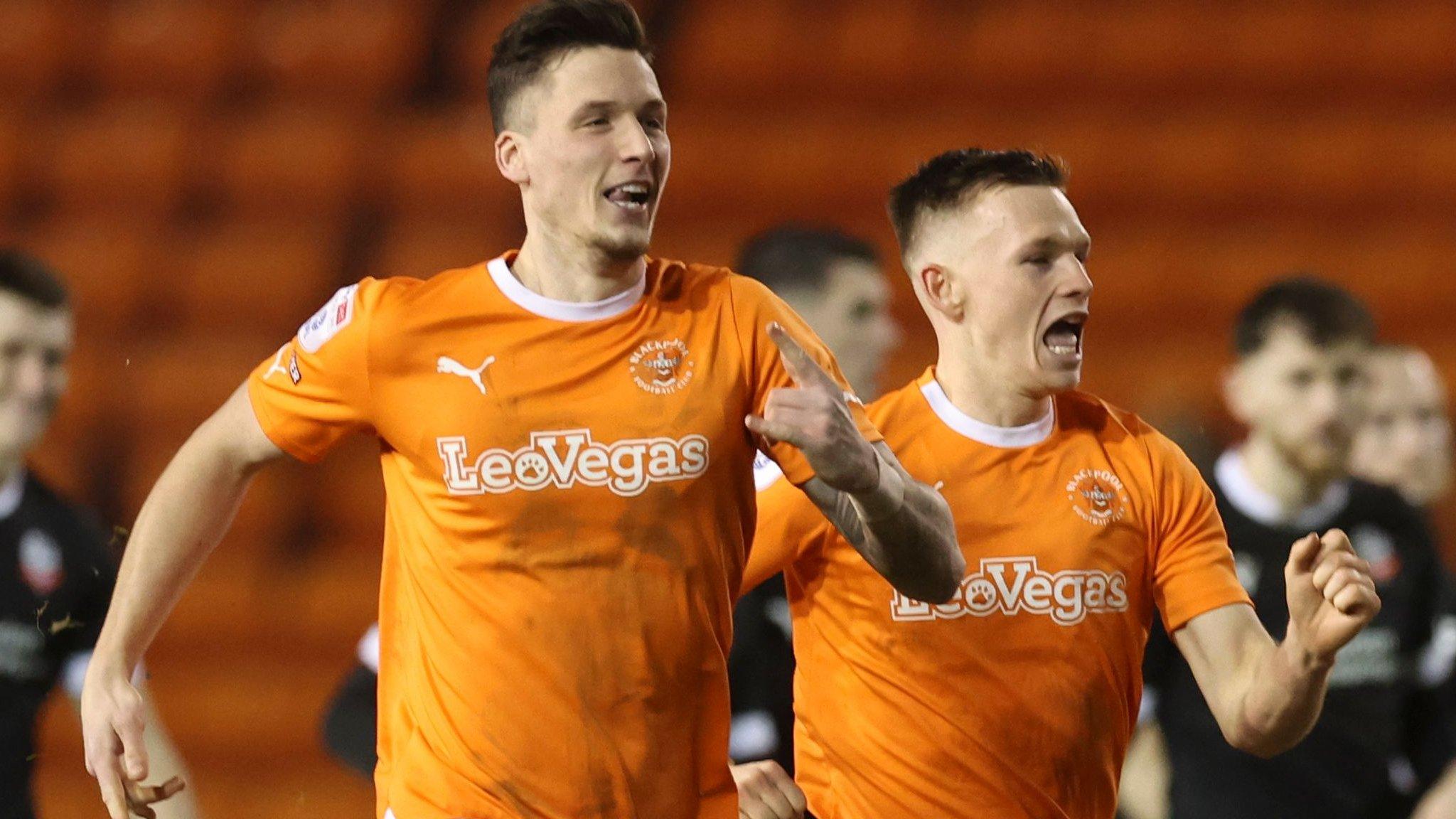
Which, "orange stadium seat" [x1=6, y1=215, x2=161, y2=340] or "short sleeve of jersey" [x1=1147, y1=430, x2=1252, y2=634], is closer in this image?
"short sleeve of jersey" [x1=1147, y1=430, x2=1252, y2=634]

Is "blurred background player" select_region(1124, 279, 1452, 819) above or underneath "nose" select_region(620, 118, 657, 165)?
underneath

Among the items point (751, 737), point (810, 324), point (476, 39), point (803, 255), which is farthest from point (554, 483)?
point (476, 39)

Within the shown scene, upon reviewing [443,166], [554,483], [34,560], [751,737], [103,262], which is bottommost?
[751,737]

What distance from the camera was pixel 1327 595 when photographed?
2.32m

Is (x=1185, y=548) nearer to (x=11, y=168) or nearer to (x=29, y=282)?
(x=29, y=282)

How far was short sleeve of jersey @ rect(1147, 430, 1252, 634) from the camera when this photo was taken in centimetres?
267

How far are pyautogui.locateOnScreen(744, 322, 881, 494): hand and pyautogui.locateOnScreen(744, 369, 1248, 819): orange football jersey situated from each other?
0.62m

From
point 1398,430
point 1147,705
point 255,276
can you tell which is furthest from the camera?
point 255,276

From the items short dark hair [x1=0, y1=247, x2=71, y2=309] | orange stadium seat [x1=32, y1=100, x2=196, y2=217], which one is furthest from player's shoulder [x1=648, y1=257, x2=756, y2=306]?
orange stadium seat [x1=32, y1=100, x2=196, y2=217]

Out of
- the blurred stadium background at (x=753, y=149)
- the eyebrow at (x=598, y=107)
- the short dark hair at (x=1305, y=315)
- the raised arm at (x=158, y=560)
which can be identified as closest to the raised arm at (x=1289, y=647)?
the eyebrow at (x=598, y=107)

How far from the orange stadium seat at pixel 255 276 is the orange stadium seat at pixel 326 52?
0.55m

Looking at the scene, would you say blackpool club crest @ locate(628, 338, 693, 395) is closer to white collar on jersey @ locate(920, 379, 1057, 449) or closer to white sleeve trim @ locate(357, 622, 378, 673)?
white collar on jersey @ locate(920, 379, 1057, 449)

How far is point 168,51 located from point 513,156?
15.6ft

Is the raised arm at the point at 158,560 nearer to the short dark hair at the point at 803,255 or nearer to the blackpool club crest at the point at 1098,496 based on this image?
the blackpool club crest at the point at 1098,496
